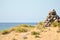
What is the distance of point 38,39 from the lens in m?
14.3

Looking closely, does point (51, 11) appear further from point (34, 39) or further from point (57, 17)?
point (34, 39)

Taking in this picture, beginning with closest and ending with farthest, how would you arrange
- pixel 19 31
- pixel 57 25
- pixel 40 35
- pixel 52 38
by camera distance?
pixel 52 38, pixel 40 35, pixel 19 31, pixel 57 25

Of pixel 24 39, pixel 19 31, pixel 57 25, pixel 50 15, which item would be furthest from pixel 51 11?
pixel 24 39

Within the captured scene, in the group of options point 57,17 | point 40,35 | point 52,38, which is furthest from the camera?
point 57,17

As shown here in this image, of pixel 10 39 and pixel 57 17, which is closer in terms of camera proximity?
pixel 10 39

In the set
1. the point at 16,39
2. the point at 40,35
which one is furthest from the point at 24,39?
the point at 40,35

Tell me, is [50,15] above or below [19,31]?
above

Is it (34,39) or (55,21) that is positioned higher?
(55,21)

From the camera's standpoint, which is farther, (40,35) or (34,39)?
(40,35)

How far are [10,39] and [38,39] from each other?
2243mm

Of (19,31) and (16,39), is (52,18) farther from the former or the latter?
(16,39)

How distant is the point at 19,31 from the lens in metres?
18.0

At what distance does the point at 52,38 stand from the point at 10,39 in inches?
129

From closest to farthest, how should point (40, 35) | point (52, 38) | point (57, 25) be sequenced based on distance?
point (52, 38) < point (40, 35) < point (57, 25)
